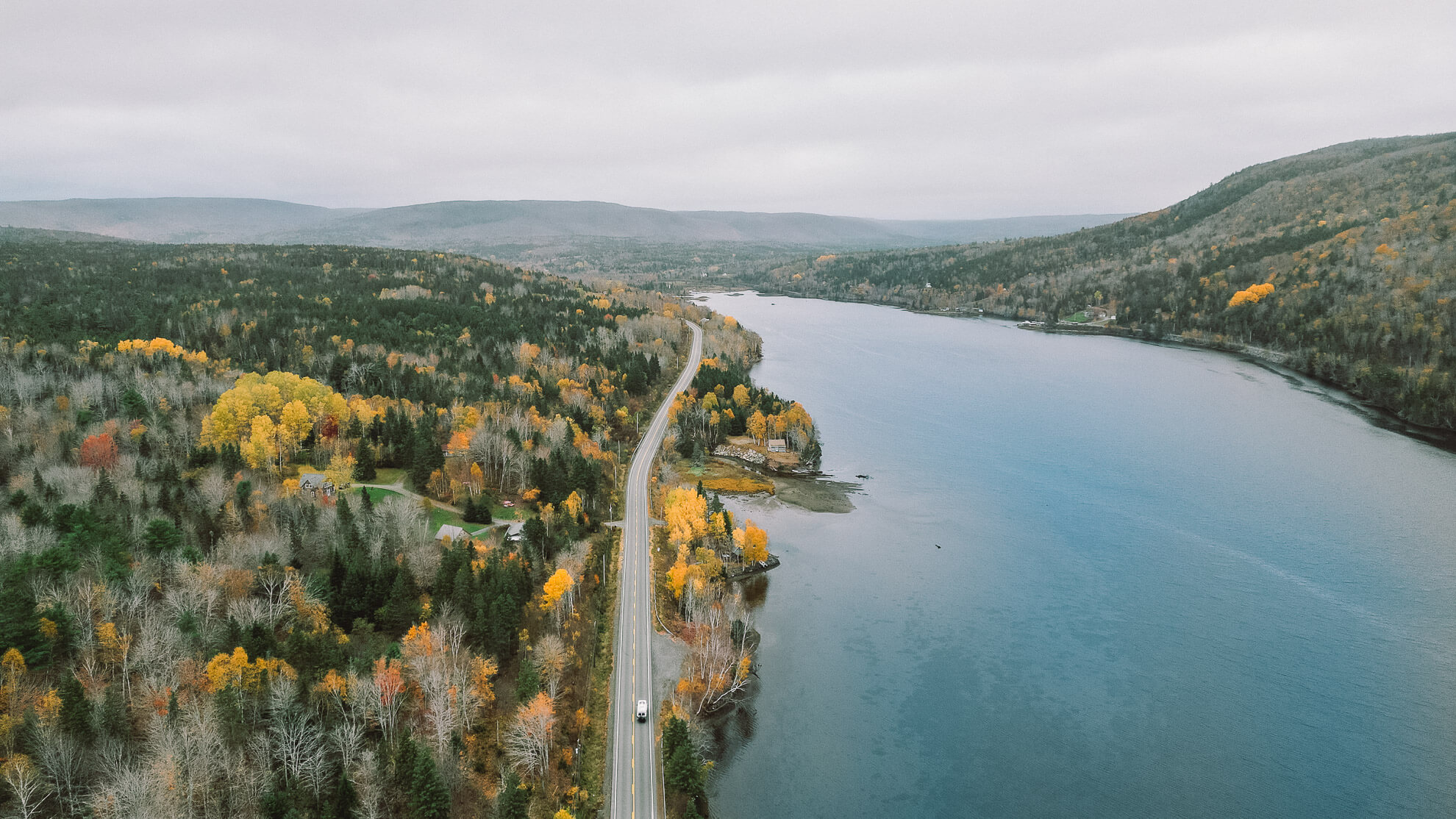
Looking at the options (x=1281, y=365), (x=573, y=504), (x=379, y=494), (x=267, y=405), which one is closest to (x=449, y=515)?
(x=379, y=494)

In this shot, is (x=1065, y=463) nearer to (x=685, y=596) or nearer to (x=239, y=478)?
(x=685, y=596)

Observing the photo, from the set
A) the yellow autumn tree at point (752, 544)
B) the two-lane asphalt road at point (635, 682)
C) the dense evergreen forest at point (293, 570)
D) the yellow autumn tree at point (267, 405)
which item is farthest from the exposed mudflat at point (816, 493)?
the yellow autumn tree at point (267, 405)

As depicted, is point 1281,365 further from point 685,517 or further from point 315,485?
point 315,485

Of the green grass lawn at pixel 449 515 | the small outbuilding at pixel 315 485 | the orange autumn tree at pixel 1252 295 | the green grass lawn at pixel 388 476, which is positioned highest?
the orange autumn tree at pixel 1252 295

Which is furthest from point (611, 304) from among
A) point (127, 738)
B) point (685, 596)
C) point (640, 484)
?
point (127, 738)

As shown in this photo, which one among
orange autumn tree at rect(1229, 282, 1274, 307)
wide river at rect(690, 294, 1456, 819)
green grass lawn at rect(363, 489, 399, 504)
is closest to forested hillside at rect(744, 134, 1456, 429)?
orange autumn tree at rect(1229, 282, 1274, 307)

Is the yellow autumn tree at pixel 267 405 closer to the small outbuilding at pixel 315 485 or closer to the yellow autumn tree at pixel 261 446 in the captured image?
the yellow autumn tree at pixel 261 446
